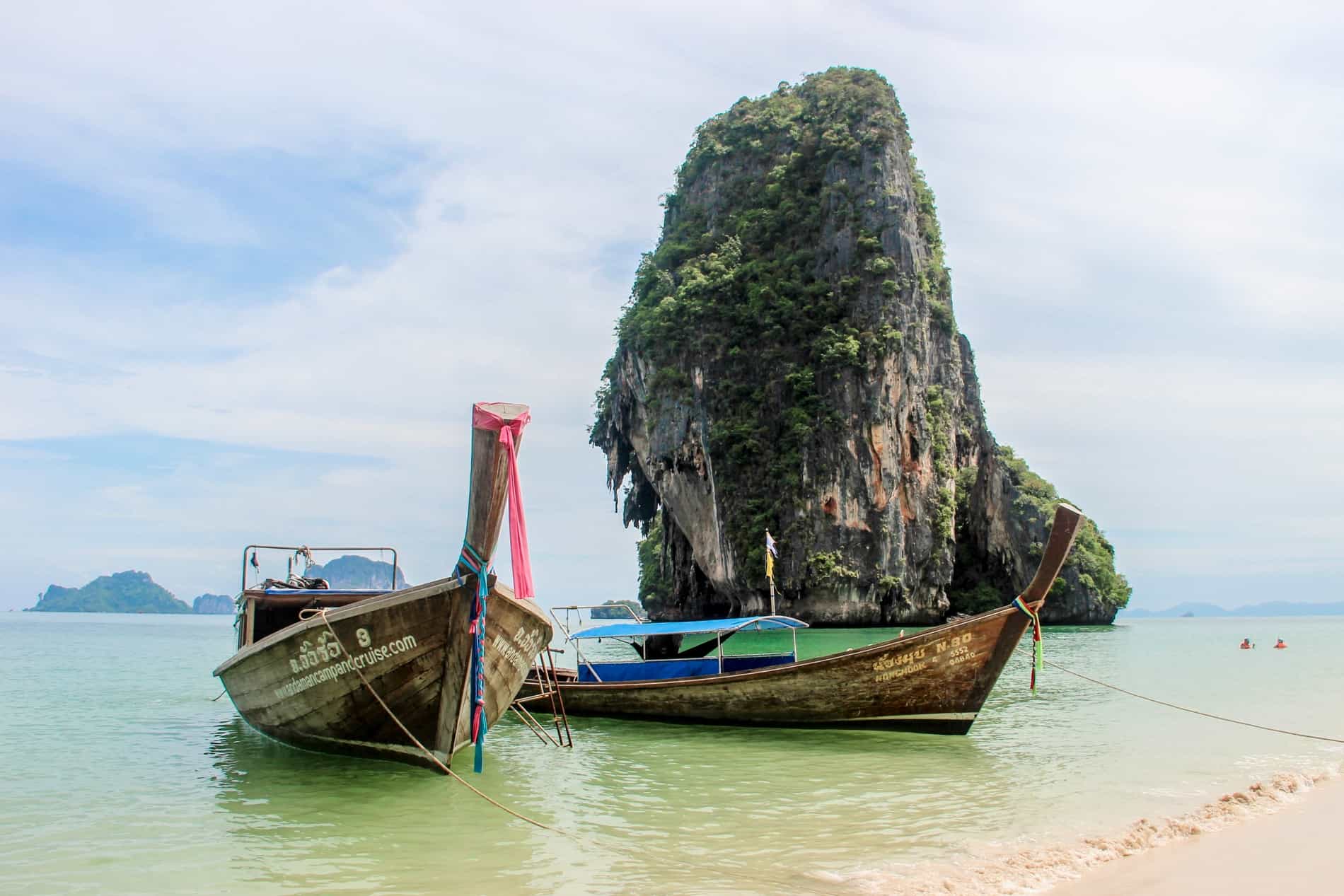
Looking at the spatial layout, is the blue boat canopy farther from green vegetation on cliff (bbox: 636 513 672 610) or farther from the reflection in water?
green vegetation on cliff (bbox: 636 513 672 610)

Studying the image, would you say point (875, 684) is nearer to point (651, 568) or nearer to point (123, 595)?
point (651, 568)

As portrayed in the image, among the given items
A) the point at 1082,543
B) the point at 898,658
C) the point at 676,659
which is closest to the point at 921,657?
the point at 898,658

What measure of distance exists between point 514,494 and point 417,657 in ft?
6.08

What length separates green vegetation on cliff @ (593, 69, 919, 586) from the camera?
38.1 meters

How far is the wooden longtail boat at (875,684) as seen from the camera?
34.0ft

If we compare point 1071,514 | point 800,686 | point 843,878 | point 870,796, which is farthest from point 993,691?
point 843,878

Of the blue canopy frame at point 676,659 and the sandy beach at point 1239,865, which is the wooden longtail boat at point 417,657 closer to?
the blue canopy frame at point 676,659

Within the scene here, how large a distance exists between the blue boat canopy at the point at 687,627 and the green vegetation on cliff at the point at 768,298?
2359 cm

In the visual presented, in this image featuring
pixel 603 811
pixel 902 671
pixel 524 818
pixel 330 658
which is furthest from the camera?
pixel 902 671

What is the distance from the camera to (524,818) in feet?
24.3

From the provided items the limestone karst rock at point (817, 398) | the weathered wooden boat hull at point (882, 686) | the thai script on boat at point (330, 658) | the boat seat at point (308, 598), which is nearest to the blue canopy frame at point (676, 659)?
the weathered wooden boat hull at point (882, 686)

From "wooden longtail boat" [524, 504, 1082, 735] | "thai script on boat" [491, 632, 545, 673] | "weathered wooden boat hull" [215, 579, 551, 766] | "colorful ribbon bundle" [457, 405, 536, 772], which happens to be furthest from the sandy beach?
"thai script on boat" [491, 632, 545, 673]

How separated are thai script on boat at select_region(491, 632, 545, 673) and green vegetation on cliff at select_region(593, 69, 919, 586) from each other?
27.7 meters

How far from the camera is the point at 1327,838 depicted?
21.7 feet
